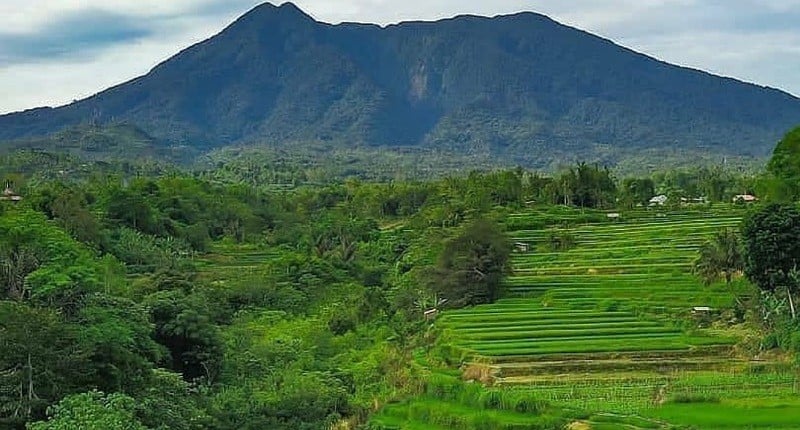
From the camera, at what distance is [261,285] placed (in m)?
39.2

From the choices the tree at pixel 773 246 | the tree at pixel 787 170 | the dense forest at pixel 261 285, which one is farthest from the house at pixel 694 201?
the tree at pixel 773 246

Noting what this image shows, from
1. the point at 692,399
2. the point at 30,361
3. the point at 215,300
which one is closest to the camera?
the point at 30,361

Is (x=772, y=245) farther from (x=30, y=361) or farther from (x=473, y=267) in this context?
(x=30, y=361)

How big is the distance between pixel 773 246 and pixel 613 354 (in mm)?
5275

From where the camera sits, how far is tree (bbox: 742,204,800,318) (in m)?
25.3

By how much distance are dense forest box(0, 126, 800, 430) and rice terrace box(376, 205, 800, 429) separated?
4.15 feet

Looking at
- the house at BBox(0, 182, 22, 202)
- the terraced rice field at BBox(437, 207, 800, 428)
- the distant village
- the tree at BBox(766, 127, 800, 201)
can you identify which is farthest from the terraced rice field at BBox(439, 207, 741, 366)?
the house at BBox(0, 182, 22, 202)

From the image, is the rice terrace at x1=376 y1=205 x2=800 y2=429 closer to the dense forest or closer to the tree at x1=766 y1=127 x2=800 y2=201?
the dense forest

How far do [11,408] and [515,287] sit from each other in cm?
2263

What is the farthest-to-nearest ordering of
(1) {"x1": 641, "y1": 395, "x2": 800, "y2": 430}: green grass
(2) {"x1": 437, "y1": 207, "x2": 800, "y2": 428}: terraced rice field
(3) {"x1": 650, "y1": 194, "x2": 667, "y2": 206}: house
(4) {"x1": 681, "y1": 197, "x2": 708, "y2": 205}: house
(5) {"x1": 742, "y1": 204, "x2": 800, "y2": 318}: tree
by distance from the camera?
1. (4) {"x1": 681, "y1": 197, "x2": 708, "y2": 205}: house
2. (3) {"x1": 650, "y1": 194, "x2": 667, "y2": 206}: house
3. (5) {"x1": 742, "y1": 204, "x2": 800, "y2": 318}: tree
4. (2) {"x1": 437, "y1": 207, "x2": 800, "y2": 428}: terraced rice field
5. (1) {"x1": 641, "y1": 395, "x2": 800, "y2": 430}: green grass

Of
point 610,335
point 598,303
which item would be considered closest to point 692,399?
point 610,335

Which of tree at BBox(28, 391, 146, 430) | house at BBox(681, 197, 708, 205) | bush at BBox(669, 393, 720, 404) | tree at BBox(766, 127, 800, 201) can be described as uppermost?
tree at BBox(766, 127, 800, 201)

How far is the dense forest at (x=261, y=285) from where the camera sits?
631 inches

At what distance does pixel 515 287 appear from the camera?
115ft
